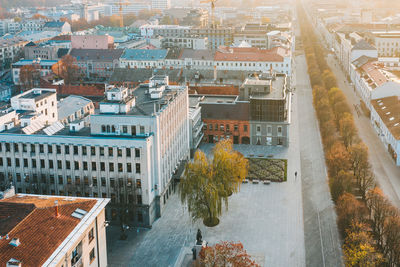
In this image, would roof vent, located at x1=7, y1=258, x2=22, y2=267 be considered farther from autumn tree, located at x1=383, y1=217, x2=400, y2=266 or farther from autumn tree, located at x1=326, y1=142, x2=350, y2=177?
autumn tree, located at x1=326, y1=142, x2=350, y2=177

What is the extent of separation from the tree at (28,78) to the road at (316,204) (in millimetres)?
63515

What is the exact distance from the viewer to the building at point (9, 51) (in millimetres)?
154625

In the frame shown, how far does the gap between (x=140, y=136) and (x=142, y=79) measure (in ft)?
197

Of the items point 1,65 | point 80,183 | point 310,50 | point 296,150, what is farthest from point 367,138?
point 1,65

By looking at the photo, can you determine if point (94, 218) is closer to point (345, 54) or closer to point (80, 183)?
point (80, 183)

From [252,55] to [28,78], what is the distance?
5413cm

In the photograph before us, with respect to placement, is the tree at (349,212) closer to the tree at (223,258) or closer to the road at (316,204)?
the road at (316,204)

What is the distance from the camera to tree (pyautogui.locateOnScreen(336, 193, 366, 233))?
4538cm

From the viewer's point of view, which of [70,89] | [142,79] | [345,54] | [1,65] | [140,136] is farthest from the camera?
[1,65]

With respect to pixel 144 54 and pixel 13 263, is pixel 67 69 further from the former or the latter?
pixel 13 263

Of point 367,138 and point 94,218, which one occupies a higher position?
point 94,218

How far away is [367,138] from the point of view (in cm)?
7800

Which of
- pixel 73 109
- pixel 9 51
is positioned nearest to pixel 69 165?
pixel 73 109

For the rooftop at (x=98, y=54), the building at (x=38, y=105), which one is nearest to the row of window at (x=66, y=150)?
the building at (x=38, y=105)
